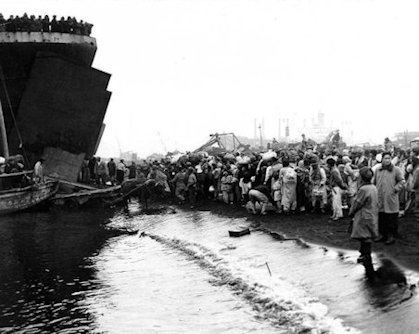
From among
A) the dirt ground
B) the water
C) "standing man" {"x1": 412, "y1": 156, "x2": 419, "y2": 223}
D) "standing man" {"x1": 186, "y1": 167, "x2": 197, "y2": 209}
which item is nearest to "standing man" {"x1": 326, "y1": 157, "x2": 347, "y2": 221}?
the dirt ground

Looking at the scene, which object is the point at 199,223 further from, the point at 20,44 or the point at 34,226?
the point at 20,44

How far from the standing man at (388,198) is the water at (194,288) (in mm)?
903

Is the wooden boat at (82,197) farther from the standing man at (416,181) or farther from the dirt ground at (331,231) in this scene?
the standing man at (416,181)

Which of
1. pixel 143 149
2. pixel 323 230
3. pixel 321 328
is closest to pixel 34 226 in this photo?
pixel 323 230

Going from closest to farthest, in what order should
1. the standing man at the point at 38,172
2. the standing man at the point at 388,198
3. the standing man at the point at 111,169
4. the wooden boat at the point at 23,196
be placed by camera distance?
the standing man at the point at 388,198
the wooden boat at the point at 23,196
the standing man at the point at 38,172
the standing man at the point at 111,169

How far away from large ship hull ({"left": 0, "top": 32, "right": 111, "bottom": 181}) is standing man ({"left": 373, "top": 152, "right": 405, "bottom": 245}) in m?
17.4

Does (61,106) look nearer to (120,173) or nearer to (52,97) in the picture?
(52,97)

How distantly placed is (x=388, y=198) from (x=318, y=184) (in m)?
3.50

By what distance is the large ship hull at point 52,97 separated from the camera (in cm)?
2312

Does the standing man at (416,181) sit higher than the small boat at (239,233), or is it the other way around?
the standing man at (416,181)

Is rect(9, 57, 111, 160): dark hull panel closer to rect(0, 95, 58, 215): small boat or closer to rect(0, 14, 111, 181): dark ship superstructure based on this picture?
rect(0, 14, 111, 181): dark ship superstructure

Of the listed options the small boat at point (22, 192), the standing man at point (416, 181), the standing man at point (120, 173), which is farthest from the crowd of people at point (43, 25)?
the standing man at point (416, 181)

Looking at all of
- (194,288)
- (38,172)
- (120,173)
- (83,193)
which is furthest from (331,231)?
(120,173)

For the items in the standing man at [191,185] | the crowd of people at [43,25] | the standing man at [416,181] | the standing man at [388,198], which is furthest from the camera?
the crowd of people at [43,25]
